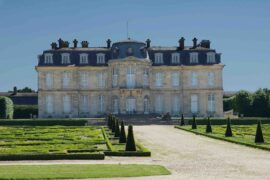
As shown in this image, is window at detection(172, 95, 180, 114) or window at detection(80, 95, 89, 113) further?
window at detection(172, 95, 180, 114)

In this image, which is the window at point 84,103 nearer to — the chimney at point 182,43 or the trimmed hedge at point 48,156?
the chimney at point 182,43

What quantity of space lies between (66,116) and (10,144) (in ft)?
99.4

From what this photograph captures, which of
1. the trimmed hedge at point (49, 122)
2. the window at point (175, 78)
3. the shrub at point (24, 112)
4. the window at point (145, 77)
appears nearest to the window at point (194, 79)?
the window at point (175, 78)

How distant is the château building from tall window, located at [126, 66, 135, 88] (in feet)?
5.66

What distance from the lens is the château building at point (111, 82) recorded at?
165 ft

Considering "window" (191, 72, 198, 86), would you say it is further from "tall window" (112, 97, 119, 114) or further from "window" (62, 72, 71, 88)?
"window" (62, 72, 71, 88)

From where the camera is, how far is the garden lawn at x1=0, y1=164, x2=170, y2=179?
12.0 metres

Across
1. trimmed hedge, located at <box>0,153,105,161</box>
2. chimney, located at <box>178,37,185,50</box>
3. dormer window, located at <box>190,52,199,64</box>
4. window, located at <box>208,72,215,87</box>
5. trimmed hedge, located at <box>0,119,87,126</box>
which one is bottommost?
trimmed hedge, located at <box>0,153,105,161</box>

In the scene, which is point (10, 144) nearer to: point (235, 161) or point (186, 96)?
point (235, 161)

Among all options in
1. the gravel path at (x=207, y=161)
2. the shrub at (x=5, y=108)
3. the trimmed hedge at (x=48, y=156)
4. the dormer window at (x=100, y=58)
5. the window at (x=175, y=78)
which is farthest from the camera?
the dormer window at (x=100, y=58)

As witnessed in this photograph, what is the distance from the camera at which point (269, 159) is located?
15742 mm

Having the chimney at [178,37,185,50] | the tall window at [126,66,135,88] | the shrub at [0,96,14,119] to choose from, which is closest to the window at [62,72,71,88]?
the shrub at [0,96,14,119]

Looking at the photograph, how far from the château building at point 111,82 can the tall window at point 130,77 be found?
67.9 inches

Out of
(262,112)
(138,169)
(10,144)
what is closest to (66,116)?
(262,112)
